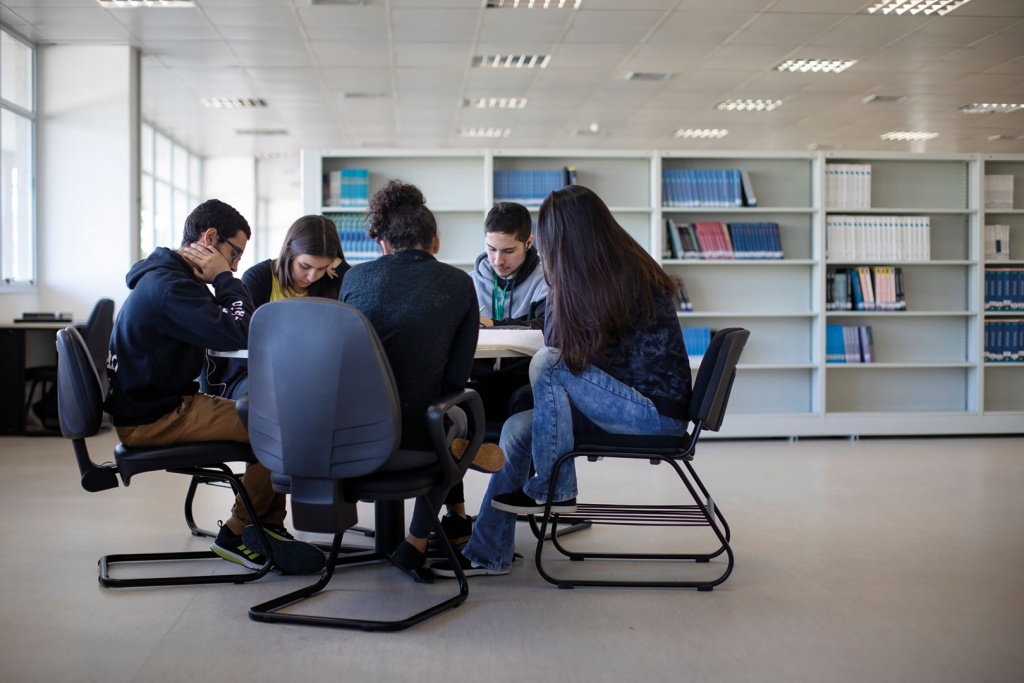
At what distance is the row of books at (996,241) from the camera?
5961mm

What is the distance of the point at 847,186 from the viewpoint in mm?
5820

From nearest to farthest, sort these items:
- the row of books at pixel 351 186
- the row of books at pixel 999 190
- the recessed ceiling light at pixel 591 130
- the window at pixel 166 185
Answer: the row of books at pixel 351 186 < the row of books at pixel 999 190 < the window at pixel 166 185 < the recessed ceiling light at pixel 591 130

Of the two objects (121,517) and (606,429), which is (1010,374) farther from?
(121,517)

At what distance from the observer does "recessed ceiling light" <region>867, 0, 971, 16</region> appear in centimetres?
651

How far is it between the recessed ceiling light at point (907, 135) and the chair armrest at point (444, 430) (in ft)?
35.2

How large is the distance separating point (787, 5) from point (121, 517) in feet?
18.6

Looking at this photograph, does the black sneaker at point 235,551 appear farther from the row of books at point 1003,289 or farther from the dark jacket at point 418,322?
the row of books at point 1003,289

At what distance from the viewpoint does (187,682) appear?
180 centimetres

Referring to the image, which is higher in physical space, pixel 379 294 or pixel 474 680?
pixel 379 294

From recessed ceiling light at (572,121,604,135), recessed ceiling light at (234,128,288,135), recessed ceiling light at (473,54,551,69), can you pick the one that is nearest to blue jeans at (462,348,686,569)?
recessed ceiling light at (473,54,551,69)

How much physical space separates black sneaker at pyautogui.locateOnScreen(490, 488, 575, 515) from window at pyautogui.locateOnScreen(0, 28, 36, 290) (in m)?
5.74

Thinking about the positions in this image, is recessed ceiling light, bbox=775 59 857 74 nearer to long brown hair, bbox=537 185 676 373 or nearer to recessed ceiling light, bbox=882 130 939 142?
recessed ceiling light, bbox=882 130 939 142

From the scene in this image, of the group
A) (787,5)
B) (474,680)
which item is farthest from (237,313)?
(787,5)

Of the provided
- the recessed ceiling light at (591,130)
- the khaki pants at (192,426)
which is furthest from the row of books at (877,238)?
the recessed ceiling light at (591,130)
